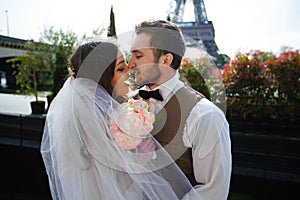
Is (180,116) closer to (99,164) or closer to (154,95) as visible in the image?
(154,95)

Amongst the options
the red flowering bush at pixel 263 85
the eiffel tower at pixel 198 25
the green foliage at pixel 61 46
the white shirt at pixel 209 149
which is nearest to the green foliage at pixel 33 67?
the green foliage at pixel 61 46

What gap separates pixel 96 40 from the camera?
151cm

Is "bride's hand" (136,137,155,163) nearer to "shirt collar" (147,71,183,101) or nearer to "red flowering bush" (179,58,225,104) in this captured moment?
"shirt collar" (147,71,183,101)

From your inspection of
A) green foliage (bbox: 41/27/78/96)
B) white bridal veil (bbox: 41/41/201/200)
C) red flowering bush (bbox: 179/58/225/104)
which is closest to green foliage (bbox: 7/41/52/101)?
green foliage (bbox: 41/27/78/96)

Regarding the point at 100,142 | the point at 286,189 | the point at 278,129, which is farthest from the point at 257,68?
the point at 100,142

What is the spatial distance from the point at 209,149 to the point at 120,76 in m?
0.67

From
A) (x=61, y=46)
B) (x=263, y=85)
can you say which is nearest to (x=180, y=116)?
(x=263, y=85)

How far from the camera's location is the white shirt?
50.2 inches

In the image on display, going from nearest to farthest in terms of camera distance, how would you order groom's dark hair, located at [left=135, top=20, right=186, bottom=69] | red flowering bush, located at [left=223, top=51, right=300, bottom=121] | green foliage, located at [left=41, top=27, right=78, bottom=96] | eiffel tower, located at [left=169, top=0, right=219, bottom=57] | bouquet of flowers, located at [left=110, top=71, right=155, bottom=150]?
bouquet of flowers, located at [left=110, top=71, right=155, bottom=150]
groom's dark hair, located at [left=135, top=20, right=186, bottom=69]
red flowering bush, located at [left=223, top=51, right=300, bottom=121]
green foliage, located at [left=41, top=27, right=78, bottom=96]
eiffel tower, located at [left=169, top=0, right=219, bottom=57]

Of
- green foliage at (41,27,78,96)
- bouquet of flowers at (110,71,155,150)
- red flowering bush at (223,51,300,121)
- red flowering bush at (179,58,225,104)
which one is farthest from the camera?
green foliage at (41,27,78,96)

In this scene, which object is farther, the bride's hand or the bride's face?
the bride's face

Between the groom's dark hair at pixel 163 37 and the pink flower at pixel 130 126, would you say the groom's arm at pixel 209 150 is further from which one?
the groom's dark hair at pixel 163 37

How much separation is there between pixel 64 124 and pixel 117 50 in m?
0.52

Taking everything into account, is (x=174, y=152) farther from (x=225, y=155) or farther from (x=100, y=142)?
(x=100, y=142)
